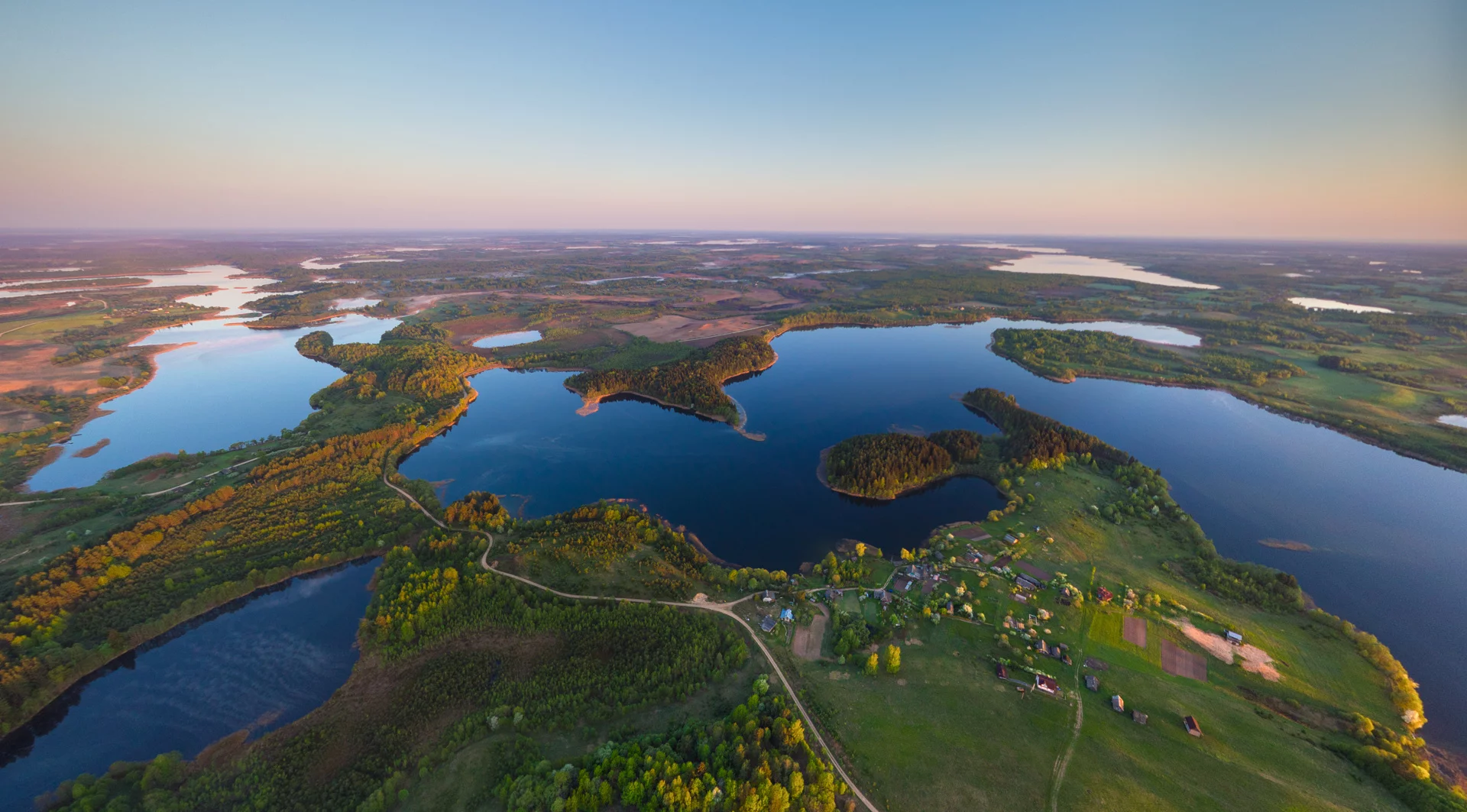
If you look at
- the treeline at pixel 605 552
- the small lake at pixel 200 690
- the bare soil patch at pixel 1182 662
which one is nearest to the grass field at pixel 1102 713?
the bare soil patch at pixel 1182 662

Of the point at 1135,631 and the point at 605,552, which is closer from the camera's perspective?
the point at 1135,631

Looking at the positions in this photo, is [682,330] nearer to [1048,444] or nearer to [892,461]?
[892,461]

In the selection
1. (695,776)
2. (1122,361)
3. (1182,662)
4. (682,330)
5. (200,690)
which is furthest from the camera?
→ (682,330)

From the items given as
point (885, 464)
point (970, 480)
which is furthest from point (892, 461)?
point (970, 480)

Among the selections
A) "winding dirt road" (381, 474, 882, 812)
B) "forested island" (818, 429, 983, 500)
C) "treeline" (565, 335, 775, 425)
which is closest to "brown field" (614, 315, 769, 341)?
"treeline" (565, 335, 775, 425)

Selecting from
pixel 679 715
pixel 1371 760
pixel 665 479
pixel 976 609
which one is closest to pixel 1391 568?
pixel 1371 760

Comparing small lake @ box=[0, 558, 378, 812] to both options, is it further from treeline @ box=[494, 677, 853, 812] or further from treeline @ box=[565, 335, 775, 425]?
treeline @ box=[565, 335, 775, 425]

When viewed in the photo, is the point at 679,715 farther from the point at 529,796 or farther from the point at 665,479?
the point at 665,479
